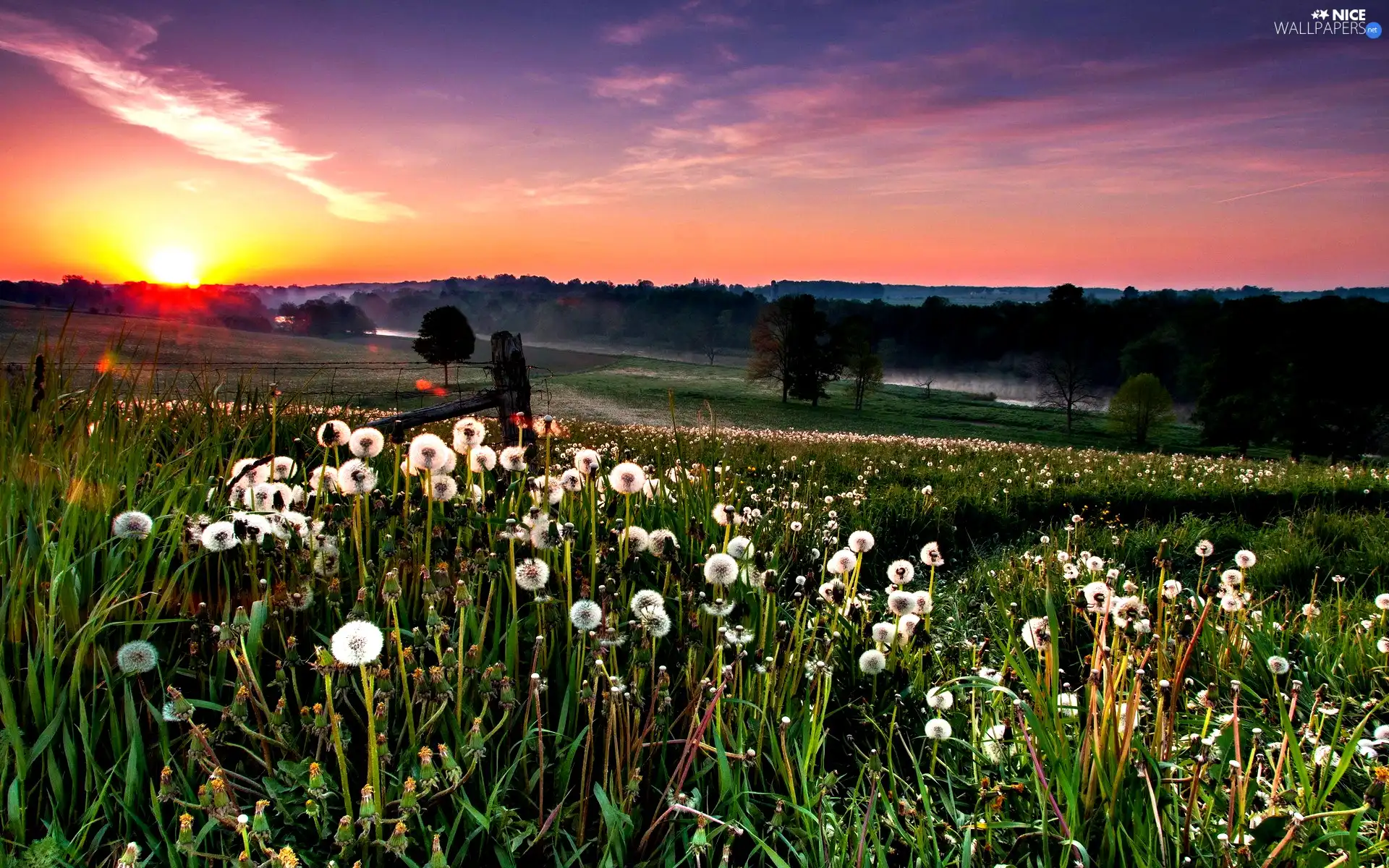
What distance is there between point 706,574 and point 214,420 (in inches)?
205

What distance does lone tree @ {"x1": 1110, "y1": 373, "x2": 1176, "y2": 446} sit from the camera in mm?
59312

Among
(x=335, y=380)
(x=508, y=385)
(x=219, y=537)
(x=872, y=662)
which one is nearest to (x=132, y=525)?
(x=219, y=537)

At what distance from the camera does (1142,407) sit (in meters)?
59.6

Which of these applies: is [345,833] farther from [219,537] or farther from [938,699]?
[938,699]

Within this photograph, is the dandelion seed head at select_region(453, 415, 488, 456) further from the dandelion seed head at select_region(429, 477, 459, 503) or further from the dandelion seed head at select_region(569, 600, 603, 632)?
the dandelion seed head at select_region(569, 600, 603, 632)

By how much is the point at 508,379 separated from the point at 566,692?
6466 millimetres

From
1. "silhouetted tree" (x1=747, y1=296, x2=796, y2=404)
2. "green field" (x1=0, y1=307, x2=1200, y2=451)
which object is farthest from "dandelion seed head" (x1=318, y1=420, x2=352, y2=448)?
"silhouetted tree" (x1=747, y1=296, x2=796, y2=404)

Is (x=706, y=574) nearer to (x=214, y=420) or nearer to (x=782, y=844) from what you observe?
(x=782, y=844)

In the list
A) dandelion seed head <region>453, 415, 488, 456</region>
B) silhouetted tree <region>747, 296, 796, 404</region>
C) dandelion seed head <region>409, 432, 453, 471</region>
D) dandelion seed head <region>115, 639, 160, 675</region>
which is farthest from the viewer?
silhouetted tree <region>747, 296, 796, 404</region>

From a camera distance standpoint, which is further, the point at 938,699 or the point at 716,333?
the point at 716,333

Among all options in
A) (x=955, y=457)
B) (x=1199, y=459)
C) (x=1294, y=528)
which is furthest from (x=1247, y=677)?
(x=1199, y=459)

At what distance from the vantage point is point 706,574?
9.97 feet

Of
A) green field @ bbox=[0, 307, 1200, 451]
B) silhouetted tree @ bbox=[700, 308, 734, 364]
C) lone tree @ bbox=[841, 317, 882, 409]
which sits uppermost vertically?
silhouetted tree @ bbox=[700, 308, 734, 364]

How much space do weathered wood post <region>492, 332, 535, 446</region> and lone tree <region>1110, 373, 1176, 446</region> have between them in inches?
2493
